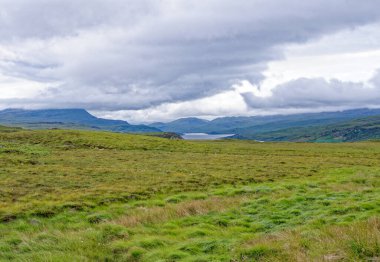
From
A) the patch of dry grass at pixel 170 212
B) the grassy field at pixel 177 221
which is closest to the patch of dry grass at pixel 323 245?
the grassy field at pixel 177 221

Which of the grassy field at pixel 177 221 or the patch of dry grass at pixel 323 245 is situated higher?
the patch of dry grass at pixel 323 245

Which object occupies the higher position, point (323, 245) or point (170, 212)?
point (323, 245)

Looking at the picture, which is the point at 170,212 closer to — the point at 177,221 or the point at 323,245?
the point at 177,221

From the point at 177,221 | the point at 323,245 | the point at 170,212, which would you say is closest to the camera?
the point at 323,245

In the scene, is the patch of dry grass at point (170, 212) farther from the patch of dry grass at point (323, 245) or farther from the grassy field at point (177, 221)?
the patch of dry grass at point (323, 245)

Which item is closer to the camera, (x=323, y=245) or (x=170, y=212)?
(x=323, y=245)

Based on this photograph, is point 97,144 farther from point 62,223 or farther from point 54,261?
point 54,261

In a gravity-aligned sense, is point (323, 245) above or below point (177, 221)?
above

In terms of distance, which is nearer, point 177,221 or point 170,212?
point 177,221

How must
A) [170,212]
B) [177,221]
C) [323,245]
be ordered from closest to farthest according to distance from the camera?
[323,245] → [177,221] → [170,212]

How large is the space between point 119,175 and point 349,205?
2205 cm

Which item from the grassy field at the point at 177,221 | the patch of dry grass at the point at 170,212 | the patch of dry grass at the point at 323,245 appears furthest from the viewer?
the patch of dry grass at the point at 170,212

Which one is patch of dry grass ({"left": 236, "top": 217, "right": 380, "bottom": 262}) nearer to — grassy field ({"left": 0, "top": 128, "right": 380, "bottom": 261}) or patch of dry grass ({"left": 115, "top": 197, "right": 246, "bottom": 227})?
grassy field ({"left": 0, "top": 128, "right": 380, "bottom": 261})

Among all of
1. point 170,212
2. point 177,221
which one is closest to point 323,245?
point 177,221
